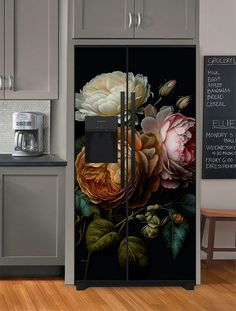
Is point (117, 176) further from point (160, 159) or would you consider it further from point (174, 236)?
point (174, 236)

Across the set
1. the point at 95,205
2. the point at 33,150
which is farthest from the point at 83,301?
the point at 33,150

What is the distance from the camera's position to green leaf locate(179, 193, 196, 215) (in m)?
4.91

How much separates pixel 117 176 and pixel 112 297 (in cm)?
82

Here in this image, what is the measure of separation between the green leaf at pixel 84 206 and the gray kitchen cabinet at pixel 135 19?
1.10 m

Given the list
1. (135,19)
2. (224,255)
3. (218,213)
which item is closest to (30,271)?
(218,213)

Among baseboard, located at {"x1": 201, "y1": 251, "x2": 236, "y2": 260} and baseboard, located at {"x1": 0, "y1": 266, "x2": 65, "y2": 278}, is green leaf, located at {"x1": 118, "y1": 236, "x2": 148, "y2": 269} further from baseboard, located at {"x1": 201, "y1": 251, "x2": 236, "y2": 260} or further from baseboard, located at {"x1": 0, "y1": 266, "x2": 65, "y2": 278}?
baseboard, located at {"x1": 201, "y1": 251, "x2": 236, "y2": 260}

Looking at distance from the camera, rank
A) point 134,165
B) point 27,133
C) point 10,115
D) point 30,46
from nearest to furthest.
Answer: point 134,165
point 30,46
point 27,133
point 10,115

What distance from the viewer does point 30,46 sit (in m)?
5.44

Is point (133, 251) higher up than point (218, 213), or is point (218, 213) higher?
point (218, 213)

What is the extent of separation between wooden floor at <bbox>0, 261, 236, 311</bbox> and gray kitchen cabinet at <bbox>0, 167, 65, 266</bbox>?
20 cm

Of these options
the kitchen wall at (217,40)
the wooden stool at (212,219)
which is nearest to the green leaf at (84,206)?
the wooden stool at (212,219)

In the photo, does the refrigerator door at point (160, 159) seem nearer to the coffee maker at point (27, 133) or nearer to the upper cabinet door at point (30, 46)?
the upper cabinet door at point (30, 46)

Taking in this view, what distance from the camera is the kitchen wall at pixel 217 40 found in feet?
19.7

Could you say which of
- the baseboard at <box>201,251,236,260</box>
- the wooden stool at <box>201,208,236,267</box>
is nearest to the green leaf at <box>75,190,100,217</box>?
the wooden stool at <box>201,208,236,267</box>
